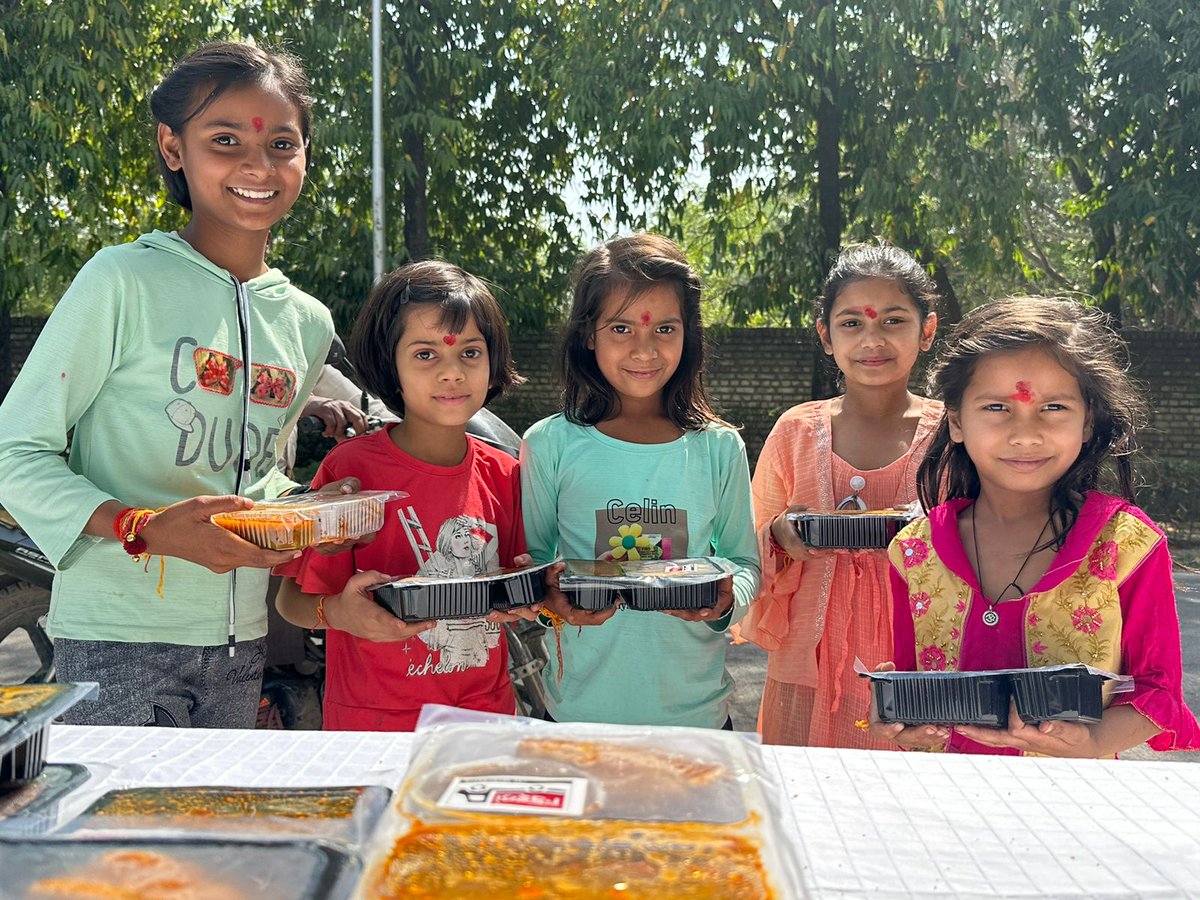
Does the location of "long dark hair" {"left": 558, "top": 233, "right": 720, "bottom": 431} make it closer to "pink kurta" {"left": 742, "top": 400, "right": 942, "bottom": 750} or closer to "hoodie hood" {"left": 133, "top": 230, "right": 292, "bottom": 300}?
"pink kurta" {"left": 742, "top": 400, "right": 942, "bottom": 750}

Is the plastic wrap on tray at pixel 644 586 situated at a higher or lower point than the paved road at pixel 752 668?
higher

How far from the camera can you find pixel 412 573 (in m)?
2.17

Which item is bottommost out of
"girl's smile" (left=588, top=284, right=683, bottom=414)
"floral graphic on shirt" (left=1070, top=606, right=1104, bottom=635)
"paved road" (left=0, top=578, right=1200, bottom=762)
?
"paved road" (left=0, top=578, right=1200, bottom=762)

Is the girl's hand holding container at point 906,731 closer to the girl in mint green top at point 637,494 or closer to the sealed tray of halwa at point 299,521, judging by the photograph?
the girl in mint green top at point 637,494

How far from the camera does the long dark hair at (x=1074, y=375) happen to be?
1.93 meters

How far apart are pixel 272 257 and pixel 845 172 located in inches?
247

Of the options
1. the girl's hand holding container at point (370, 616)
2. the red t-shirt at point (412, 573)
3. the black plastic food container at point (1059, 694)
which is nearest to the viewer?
the black plastic food container at point (1059, 694)

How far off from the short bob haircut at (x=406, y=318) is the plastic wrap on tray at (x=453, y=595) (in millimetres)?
621

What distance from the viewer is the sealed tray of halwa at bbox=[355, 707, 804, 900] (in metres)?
0.78

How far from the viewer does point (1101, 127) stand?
34.4ft

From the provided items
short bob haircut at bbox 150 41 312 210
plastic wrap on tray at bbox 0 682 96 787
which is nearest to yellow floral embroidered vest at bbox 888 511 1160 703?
plastic wrap on tray at bbox 0 682 96 787

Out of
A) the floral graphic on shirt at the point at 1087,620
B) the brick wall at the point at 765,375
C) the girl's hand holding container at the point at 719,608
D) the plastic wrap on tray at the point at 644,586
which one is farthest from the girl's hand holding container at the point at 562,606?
the brick wall at the point at 765,375

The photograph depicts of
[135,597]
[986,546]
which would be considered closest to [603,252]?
[986,546]

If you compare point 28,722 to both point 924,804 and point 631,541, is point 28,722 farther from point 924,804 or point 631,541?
point 631,541
